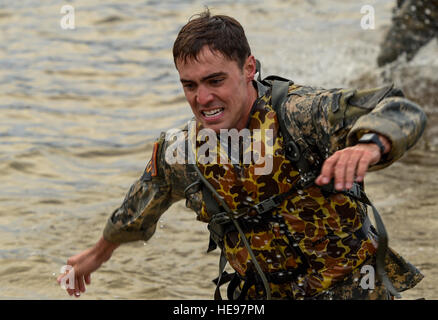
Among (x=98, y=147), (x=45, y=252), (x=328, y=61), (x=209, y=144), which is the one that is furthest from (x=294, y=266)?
(x=328, y=61)

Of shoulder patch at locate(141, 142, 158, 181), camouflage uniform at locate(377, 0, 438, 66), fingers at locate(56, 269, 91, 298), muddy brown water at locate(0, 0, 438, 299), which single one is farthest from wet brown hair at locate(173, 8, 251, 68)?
camouflage uniform at locate(377, 0, 438, 66)

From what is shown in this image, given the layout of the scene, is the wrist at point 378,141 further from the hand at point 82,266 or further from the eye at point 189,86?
the hand at point 82,266

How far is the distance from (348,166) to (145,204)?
4.70 feet

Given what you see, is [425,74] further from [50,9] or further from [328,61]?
[50,9]

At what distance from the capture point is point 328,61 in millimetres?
12312

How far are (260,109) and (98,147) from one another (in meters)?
6.37

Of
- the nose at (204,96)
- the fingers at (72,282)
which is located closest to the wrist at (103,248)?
the fingers at (72,282)

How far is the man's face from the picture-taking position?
3.43 metres

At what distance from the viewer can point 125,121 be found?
10672 mm

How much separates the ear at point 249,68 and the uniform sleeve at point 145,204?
550mm

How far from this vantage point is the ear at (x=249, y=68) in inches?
141

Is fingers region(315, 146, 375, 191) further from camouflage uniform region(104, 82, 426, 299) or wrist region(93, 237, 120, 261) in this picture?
wrist region(93, 237, 120, 261)

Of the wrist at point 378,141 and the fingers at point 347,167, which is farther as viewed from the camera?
the wrist at point 378,141

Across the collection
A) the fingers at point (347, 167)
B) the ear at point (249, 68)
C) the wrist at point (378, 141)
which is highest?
the ear at point (249, 68)
